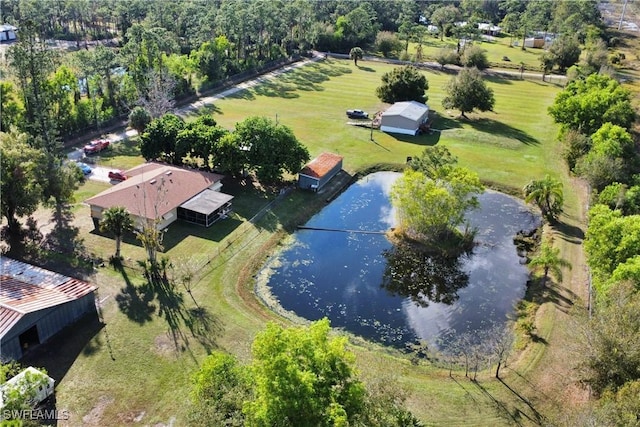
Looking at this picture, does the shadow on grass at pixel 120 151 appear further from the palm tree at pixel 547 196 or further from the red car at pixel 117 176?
the palm tree at pixel 547 196

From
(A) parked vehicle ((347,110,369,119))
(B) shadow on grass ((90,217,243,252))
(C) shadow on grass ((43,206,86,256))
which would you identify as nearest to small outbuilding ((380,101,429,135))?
(A) parked vehicle ((347,110,369,119))

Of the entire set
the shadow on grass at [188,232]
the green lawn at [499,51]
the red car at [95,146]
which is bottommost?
the shadow on grass at [188,232]

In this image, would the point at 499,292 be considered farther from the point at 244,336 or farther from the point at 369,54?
the point at 369,54

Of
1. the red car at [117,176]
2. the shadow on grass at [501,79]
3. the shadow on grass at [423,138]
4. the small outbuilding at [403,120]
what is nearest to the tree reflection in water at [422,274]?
the shadow on grass at [423,138]

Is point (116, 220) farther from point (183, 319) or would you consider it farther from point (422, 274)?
point (422, 274)

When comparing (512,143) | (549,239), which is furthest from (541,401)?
(512,143)
